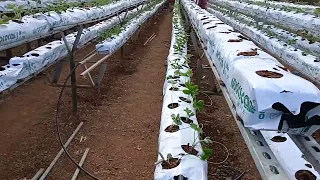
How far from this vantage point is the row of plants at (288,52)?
5540mm

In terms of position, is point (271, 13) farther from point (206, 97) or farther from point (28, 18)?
point (28, 18)

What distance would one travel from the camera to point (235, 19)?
11227 mm

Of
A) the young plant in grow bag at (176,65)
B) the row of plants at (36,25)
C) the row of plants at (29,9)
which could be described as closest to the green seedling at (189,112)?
the young plant in grow bag at (176,65)

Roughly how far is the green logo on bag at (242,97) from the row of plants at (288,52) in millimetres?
3097

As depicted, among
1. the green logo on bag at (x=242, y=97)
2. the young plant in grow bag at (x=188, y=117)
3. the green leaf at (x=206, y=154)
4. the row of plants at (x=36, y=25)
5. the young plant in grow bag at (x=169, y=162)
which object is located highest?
the green logo on bag at (x=242, y=97)

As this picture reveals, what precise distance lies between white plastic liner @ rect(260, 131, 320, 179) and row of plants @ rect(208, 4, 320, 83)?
3.06 meters

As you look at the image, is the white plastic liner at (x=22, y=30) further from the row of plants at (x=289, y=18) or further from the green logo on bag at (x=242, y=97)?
the row of plants at (x=289, y=18)

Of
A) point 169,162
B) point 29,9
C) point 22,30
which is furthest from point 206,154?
point 29,9

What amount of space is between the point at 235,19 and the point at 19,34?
8.30m

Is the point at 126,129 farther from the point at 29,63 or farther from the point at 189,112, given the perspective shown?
the point at 189,112

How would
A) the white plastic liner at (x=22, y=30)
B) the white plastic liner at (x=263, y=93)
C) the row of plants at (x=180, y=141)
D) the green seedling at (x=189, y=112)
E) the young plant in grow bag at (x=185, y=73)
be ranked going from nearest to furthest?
the white plastic liner at (x=263, y=93) → the row of plants at (x=180, y=141) → the green seedling at (x=189, y=112) → the white plastic liner at (x=22, y=30) → the young plant in grow bag at (x=185, y=73)

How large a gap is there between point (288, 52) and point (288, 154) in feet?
15.2

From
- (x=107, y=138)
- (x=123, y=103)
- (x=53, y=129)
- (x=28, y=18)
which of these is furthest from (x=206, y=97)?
(x=28, y=18)

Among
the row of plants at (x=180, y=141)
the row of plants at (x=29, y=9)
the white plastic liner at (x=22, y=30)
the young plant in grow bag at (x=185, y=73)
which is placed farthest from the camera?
the row of plants at (x=29, y=9)
